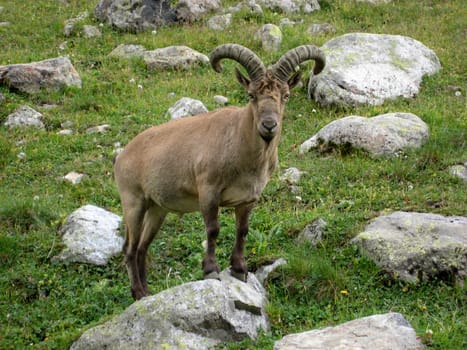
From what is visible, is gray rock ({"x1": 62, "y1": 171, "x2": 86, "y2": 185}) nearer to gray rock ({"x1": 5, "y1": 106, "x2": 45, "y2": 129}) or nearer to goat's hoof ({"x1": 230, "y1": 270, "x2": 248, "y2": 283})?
gray rock ({"x1": 5, "y1": 106, "x2": 45, "y2": 129})

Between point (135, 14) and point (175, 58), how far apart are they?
372 cm

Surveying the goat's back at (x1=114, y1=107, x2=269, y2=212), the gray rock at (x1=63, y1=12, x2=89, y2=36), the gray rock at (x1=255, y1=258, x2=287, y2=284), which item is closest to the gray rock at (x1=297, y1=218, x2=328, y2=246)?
the gray rock at (x1=255, y1=258, x2=287, y2=284)

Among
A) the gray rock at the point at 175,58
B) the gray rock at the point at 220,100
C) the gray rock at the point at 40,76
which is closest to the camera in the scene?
the gray rock at the point at 220,100

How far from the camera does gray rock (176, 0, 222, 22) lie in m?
22.4

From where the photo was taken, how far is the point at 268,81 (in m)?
8.20

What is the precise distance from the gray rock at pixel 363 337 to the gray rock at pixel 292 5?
57.4ft

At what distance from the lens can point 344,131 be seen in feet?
43.3

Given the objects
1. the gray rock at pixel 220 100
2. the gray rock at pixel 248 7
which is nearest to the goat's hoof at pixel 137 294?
the gray rock at pixel 220 100

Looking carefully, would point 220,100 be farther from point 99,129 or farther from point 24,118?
point 24,118

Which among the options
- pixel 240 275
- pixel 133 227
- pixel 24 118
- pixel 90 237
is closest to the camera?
pixel 240 275

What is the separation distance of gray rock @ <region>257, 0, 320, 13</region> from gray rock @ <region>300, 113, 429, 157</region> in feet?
34.4

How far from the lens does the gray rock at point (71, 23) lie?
21.6m

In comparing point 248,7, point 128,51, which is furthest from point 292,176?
point 248,7

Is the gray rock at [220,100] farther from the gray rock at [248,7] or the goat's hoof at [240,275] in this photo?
the goat's hoof at [240,275]
